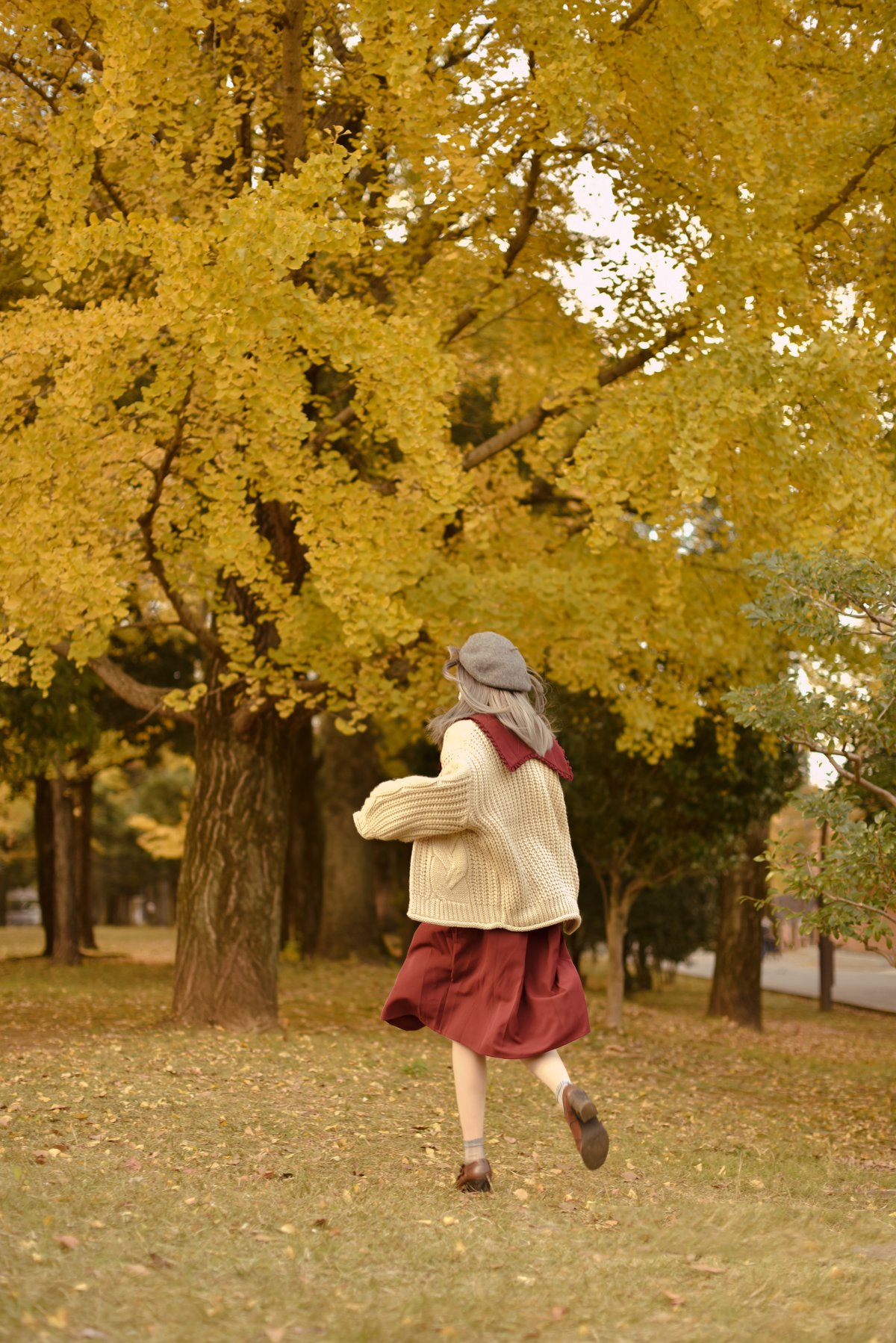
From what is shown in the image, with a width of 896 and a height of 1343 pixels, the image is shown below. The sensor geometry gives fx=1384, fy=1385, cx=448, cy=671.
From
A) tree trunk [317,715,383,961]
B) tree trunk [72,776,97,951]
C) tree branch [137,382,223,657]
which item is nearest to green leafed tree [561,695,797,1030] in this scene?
tree branch [137,382,223,657]

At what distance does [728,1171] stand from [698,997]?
1940cm

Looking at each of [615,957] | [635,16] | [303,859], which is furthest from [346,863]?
[635,16]

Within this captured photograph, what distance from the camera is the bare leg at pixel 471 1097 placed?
496cm

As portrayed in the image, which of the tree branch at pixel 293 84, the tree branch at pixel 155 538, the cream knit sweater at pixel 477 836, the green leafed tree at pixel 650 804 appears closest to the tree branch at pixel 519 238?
the tree branch at pixel 293 84

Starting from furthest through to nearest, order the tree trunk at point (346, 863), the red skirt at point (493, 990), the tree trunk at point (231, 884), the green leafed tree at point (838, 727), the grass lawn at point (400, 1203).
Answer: the tree trunk at point (346, 863) < the tree trunk at point (231, 884) < the green leafed tree at point (838, 727) < the red skirt at point (493, 990) < the grass lawn at point (400, 1203)

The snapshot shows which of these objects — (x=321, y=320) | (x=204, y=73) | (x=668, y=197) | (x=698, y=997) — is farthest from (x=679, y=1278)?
(x=698, y=997)

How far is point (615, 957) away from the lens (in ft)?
45.8

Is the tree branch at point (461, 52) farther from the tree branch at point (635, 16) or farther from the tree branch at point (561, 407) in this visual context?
the tree branch at point (561, 407)

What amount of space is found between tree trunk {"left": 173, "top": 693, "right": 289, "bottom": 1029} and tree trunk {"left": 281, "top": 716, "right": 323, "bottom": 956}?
33.5 ft

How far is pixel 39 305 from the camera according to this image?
8.27 meters

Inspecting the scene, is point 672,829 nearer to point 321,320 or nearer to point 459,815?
point 321,320

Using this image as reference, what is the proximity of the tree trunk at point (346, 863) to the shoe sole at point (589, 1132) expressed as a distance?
49.1ft

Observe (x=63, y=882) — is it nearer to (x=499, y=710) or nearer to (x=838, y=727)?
(x=838, y=727)

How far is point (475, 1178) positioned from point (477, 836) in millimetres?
1230
